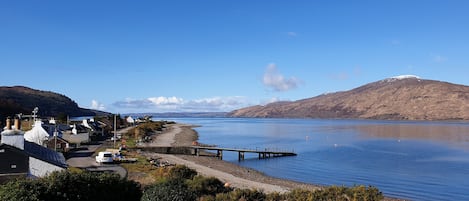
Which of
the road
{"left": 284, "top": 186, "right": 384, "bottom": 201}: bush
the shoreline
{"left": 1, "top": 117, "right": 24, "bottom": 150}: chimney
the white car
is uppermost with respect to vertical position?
{"left": 1, "top": 117, "right": 24, "bottom": 150}: chimney

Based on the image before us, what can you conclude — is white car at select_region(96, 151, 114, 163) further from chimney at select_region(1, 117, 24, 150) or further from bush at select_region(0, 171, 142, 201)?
bush at select_region(0, 171, 142, 201)

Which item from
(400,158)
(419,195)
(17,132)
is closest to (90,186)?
(17,132)

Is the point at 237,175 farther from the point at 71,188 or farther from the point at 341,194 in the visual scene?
the point at 71,188

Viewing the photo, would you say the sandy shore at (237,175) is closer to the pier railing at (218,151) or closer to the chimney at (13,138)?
the pier railing at (218,151)

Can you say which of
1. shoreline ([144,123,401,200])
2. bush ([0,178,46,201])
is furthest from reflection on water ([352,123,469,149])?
bush ([0,178,46,201])

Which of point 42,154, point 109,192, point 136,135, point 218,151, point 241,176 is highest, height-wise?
point 42,154

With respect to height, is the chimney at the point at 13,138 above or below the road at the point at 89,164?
above

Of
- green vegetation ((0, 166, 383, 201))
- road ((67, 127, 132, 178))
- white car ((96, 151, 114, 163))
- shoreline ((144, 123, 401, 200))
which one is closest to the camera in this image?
green vegetation ((0, 166, 383, 201))

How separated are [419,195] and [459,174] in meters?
16.3

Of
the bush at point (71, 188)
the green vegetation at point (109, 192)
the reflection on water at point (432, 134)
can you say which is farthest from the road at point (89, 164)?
the reflection on water at point (432, 134)

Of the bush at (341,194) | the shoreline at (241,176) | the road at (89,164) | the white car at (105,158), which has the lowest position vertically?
the shoreline at (241,176)

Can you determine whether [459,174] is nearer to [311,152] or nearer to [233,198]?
[311,152]

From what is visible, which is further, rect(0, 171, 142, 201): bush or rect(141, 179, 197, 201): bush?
rect(141, 179, 197, 201): bush

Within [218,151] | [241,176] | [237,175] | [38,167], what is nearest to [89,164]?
[237,175]
